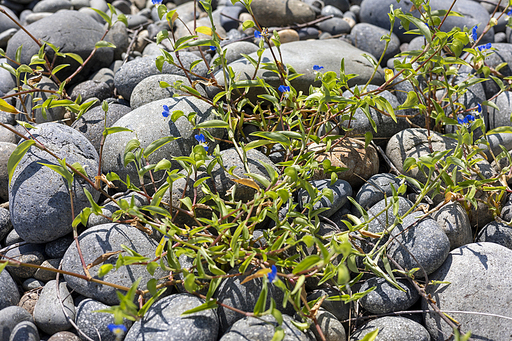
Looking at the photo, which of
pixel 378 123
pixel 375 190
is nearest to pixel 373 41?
pixel 378 123

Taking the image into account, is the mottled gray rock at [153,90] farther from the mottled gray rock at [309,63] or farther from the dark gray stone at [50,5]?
the dark gray stone at [50,5]

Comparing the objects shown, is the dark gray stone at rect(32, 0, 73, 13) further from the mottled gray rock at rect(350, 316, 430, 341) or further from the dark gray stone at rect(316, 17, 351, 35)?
the mottled gray rock at rect(350, 316, 430, 341)

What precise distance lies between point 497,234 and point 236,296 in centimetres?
170

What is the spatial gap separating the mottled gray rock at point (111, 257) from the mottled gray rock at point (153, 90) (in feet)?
4.03

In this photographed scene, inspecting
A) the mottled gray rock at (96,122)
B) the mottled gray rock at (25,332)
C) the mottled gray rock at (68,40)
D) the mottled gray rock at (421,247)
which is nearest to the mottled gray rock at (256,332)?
the mottled gray rock at (421,247)

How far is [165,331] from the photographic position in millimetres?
1864

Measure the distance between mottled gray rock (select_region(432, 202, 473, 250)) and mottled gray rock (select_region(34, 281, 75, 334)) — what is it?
221 cm

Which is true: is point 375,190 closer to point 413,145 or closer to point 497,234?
point 413,145

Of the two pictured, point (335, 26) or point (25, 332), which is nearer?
point (25, 332)

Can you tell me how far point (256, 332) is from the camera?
1.86 meters

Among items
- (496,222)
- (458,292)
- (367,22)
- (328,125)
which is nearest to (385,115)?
(328,125)

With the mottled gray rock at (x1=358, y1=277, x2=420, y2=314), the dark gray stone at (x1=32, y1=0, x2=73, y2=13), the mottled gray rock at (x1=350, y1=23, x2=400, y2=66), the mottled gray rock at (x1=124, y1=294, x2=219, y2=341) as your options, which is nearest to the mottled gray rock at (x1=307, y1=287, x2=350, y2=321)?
the mottled gray rock at (x1=358, y1=277, x2=420, y2=314)

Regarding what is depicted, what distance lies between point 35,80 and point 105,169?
112 centimetres

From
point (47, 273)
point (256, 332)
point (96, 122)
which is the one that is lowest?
point (47, 273)
